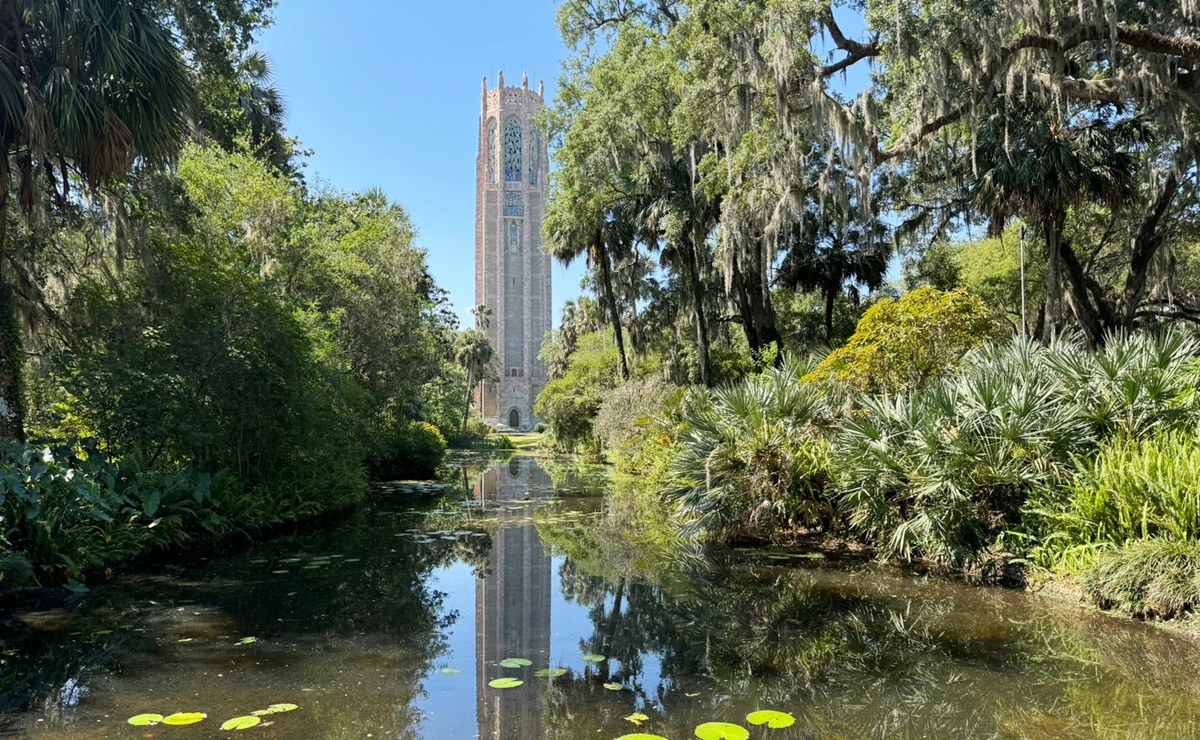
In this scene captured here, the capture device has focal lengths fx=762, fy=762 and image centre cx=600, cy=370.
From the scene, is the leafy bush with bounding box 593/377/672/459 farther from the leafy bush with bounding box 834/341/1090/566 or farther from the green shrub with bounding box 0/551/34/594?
the green shrub with bounding box 0/551/34/594

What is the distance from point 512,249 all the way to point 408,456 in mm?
64167

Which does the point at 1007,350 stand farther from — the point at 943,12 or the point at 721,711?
the point at 721,711

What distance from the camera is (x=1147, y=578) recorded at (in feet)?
19.4

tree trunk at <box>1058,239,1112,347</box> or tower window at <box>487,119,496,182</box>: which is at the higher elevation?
tower window at <box>487,119,496,182</box>

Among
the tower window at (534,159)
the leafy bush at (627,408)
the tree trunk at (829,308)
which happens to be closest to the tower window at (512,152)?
the tower window at (534,159)

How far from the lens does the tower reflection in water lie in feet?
13.8

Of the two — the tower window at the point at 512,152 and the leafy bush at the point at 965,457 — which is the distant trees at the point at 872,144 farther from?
the tower window at the point at 512,152

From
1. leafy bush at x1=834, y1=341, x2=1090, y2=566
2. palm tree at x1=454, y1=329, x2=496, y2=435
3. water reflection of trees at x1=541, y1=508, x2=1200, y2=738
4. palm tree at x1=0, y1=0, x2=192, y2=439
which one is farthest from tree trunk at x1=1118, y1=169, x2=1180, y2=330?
palm tree at x1=454, y1=329, x2=496, y2=435

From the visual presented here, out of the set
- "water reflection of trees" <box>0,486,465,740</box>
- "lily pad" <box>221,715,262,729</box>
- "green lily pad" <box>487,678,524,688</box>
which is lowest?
"green lily pad" <box>487,678,524,688</box>

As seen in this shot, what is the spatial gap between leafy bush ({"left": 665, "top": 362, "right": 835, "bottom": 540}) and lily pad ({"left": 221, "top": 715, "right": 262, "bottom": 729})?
6597 mm

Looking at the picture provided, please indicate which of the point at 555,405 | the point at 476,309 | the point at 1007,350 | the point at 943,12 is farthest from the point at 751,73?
the point at 476,309

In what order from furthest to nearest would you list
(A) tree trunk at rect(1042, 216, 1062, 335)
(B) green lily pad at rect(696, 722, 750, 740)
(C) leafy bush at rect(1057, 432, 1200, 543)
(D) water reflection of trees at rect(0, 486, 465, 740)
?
(A) tree trunk at rect(1042, 216, 1062, 335)
(C) leafy bush at rect(1057, 432, 1200, 543)
(D) water reflection of trees at rect(0, 486, 465, 740)
(B) green lily pad at rect(696, 722, 750, 740)

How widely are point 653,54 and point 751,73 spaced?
453 centimetres

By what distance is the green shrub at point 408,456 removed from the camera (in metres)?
21.1
